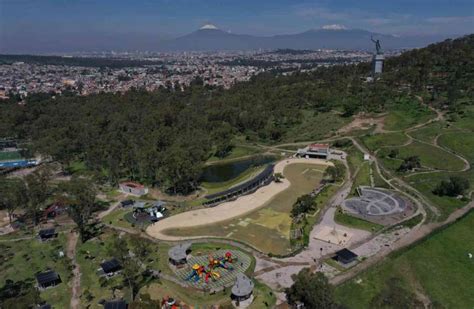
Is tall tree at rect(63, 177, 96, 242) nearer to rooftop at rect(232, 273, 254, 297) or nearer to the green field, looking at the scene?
the green field

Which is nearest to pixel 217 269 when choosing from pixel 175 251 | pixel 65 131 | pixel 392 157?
pixel 175 251

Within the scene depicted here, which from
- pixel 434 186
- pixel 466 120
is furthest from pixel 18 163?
pixel 466 120

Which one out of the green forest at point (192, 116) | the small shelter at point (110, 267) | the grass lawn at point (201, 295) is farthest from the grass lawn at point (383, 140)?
the small shelter at point (110, 267)

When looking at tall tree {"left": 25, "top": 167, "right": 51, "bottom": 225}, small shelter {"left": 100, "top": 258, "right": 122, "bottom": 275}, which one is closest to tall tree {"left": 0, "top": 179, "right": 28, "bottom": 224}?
tall tree {"left": 25, "top": 167, "right": 51, "bottom": 225}

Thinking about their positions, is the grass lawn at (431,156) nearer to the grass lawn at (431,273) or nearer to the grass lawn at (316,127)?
the grass lawn at (316,127)

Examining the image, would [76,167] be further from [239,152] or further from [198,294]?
[198,294]

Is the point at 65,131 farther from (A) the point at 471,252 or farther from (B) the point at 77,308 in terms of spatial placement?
(A) the point at 471,252

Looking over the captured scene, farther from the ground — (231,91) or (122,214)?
(231,91)
